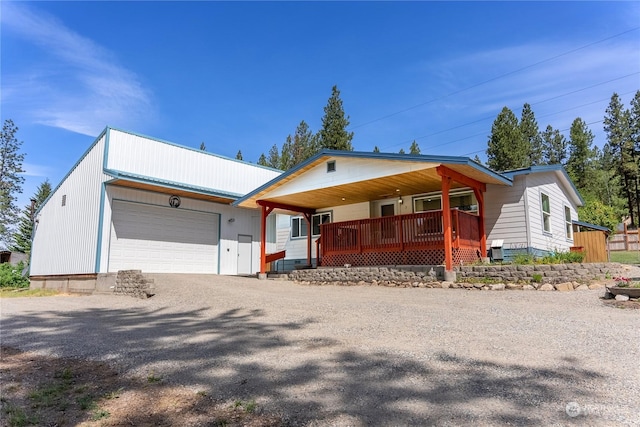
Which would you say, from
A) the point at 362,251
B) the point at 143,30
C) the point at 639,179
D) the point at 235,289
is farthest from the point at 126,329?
the point at 639,179

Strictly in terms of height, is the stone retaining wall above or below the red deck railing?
below

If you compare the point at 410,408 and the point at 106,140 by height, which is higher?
the point at 106,140

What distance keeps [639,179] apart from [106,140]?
48.0 metres

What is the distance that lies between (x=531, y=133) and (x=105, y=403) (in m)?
43.1

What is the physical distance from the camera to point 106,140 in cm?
1523

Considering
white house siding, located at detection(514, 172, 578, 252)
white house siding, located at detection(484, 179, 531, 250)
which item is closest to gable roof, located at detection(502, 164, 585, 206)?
white house siding, located at detection(514, 172, 578, 252)

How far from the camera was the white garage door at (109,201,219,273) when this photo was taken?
15109 millimetres

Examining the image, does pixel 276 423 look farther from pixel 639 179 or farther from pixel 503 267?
pixel 639 179

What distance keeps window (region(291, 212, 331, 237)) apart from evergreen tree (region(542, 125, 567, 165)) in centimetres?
3359

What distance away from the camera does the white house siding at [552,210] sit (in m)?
12.7

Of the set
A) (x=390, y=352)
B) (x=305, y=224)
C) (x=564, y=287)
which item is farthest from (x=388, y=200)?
(x=390, y=352)

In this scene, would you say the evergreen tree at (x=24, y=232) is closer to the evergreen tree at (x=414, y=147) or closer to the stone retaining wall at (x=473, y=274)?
the stone retaining wall at (x=473, y=274)

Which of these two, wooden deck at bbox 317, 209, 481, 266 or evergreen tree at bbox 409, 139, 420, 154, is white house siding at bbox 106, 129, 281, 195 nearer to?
wooden deck at bbox 317, 209, 481, 266

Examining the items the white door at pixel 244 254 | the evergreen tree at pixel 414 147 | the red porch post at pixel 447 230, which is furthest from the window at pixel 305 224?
the evergreen tree at pixel 414 147
